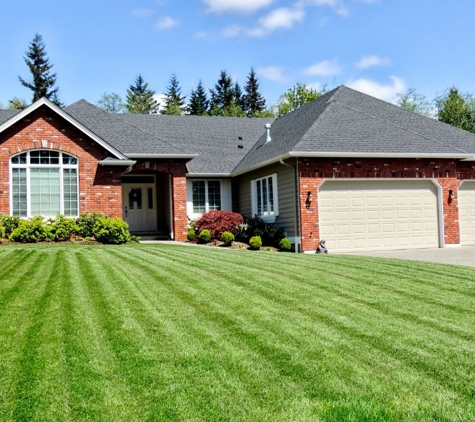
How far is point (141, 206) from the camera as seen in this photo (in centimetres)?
2317

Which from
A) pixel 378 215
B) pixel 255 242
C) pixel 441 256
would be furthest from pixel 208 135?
pixel 441 256

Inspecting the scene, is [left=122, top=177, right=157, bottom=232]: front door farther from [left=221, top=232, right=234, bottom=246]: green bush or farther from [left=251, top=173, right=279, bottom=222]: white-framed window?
[left=221, top=232, right=234, bottom=246]: green bush

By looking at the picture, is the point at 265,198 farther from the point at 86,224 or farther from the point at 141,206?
the point at 86,224

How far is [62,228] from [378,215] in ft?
34.1

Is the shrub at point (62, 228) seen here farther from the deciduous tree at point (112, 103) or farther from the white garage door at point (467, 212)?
the deciduous tree at point (112, 103)

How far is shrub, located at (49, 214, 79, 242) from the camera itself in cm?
→ 1677

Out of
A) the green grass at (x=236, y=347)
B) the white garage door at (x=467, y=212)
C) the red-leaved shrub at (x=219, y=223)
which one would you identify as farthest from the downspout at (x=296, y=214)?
the green grass at (x=236, y=347)

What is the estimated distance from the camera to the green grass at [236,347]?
365 centimetres

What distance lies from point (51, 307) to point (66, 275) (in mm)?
2470

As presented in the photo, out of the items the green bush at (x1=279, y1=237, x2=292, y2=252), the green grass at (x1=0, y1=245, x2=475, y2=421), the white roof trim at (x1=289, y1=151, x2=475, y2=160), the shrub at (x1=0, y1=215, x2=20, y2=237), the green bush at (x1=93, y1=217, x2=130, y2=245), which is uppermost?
the white roof trim at (x1=289, y1=151, x2=475, y2=160)

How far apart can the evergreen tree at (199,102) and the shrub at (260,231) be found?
37858 millimetres

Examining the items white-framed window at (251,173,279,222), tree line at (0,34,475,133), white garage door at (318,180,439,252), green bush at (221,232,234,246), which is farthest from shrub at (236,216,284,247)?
tree line at (0,34,475,133)

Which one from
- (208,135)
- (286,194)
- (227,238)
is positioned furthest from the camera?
(208,135)

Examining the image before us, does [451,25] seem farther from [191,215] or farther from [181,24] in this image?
[191,215]
